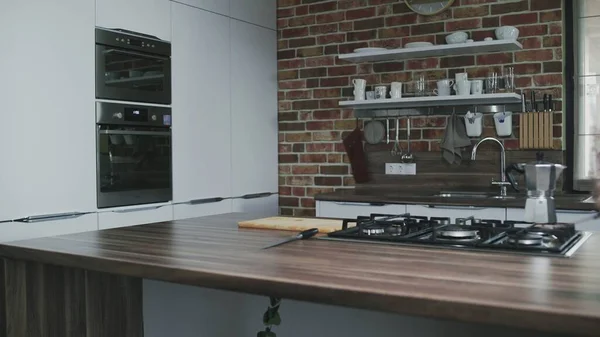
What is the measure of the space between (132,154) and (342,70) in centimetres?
175

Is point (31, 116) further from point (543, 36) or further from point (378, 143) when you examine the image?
point (543, 36)

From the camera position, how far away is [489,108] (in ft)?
13.7

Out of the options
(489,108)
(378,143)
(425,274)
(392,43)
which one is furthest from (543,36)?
(425,274)

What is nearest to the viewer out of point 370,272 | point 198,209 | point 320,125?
point 370,272

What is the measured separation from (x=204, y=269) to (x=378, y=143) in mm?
3170

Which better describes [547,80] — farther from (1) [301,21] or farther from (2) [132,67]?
(2) [132,67]

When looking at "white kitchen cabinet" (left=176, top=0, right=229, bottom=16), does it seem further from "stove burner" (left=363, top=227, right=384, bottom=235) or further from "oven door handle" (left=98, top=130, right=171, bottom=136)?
"stove burner" (left=363, top=227, right=384, bottom=235)

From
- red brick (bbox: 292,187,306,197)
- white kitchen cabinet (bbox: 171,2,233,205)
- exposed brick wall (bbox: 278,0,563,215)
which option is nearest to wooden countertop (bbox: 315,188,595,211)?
exposed brick wall (bbox: 278,0,563,215)

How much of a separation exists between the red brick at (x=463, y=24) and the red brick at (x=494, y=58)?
0.21m

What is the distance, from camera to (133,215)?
374 cm

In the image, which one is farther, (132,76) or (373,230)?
(132,76)

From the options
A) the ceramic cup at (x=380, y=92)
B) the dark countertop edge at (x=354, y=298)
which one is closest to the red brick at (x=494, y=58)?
the ceramic cup at (x=380, y=92)

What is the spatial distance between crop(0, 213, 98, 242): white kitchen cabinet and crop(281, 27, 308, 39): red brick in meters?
2.20

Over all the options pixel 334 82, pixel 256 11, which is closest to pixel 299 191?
pixel 334 82
